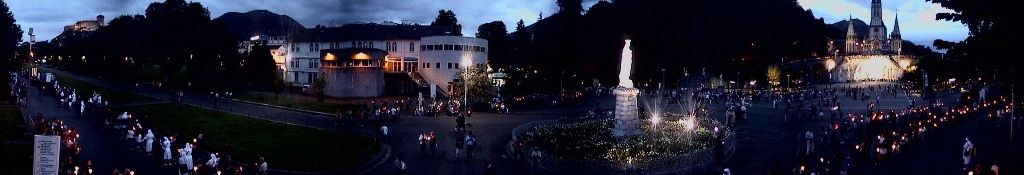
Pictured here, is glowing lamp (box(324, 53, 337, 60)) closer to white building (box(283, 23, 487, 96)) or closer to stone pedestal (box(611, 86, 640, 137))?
white building (box(283, 23, 487, 96))

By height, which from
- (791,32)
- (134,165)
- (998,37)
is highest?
(791,32)

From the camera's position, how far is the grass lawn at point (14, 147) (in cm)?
1970

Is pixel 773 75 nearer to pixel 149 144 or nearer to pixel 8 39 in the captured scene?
pixel 8 39

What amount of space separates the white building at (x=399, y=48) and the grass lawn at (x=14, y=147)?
33233 mm

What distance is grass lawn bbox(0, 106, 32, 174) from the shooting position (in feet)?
64.6

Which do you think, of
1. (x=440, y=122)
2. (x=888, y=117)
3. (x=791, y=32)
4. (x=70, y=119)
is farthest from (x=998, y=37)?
(x=791, y=32)

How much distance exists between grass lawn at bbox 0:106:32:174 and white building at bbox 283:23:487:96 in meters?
33.2

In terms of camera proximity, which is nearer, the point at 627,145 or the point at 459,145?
the point at 459,145

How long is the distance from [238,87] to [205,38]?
14.0ft

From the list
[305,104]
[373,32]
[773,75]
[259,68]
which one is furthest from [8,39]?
[773,75]

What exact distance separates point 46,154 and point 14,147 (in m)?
11.8

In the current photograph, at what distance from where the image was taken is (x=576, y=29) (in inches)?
2990

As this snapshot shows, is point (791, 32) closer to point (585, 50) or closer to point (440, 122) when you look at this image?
point (585, 50)

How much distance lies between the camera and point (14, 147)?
22.2 meters
